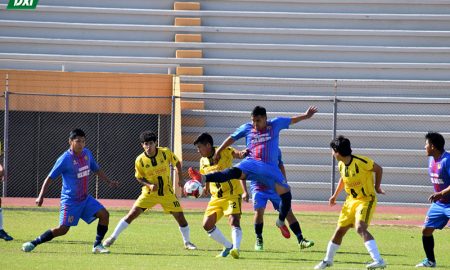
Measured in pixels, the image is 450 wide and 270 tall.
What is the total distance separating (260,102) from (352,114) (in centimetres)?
237

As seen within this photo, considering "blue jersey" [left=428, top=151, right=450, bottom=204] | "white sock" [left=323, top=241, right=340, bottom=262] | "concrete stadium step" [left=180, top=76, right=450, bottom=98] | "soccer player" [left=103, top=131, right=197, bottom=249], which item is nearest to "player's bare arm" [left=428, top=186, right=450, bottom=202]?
"blue jersey" [left=428, top=151, right=450, bottom=204]

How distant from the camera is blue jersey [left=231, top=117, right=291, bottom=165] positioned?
1370 cm

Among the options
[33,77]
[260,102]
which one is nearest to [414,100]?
[260,102]

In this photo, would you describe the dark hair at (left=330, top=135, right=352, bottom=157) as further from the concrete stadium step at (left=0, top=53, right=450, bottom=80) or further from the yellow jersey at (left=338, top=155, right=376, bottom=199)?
the concrete stadium step at (left=0, top=53, right=450, bottom=80)

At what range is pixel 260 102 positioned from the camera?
992 inches

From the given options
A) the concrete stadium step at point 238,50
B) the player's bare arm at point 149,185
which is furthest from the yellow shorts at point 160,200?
the concrete stadium step at point 238,50

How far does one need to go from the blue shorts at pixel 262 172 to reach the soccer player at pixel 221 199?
61 cm

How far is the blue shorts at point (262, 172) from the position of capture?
13.2 m

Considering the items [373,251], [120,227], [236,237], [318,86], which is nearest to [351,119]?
[318,86]

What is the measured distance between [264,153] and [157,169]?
1627mm

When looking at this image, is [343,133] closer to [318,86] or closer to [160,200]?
[318,86]

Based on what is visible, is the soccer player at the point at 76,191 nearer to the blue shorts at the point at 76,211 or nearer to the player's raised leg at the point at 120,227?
the blue shorts at the point at 76,211

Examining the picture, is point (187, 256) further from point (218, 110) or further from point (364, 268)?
point (218, 110)

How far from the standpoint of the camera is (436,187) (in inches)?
505
